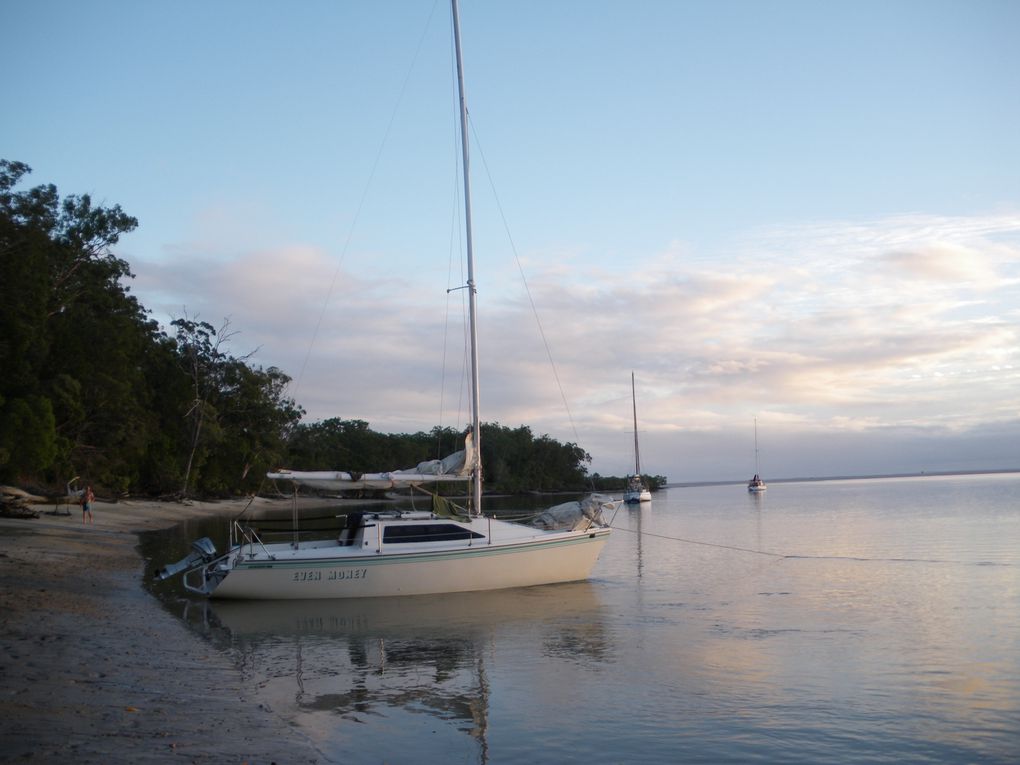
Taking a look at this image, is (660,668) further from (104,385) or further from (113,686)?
(104,385)

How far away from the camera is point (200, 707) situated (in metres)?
9.95

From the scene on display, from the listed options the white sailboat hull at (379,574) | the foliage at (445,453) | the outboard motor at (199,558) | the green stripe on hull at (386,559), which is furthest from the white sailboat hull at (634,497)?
the outboard motor at (199,558)

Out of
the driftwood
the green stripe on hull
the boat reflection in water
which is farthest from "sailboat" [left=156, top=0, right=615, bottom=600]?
the driftwood

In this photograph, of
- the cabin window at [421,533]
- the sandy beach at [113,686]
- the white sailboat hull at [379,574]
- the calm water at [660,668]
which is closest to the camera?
the sandy beach at [113,686]

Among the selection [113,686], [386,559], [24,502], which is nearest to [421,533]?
[386,559]

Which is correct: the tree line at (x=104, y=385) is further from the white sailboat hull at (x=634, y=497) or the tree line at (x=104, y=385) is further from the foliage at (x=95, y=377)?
the white sailboat hull at (x=634, y=497)

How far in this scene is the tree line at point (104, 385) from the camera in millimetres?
35906

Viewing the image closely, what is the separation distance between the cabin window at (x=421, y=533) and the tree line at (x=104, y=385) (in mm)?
2909

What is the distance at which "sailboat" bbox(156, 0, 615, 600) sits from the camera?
1961 centimetres

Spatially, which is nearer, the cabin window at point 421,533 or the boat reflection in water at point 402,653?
the boat reflection in water at point 402,653

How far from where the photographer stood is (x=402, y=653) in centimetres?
1476

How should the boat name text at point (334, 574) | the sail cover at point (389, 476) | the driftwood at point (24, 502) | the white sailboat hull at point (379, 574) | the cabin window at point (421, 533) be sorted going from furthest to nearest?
1. the driftwood at point (24, 502)
2. the sail cover at point (389, 476)
3. the cabin window at point (421, 533)
4. the boat name text at point (334, 574)
5. the white sailboat hull at point (379, 574)

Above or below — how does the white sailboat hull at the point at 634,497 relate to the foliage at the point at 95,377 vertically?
below

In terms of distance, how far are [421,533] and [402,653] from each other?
18.5ft
